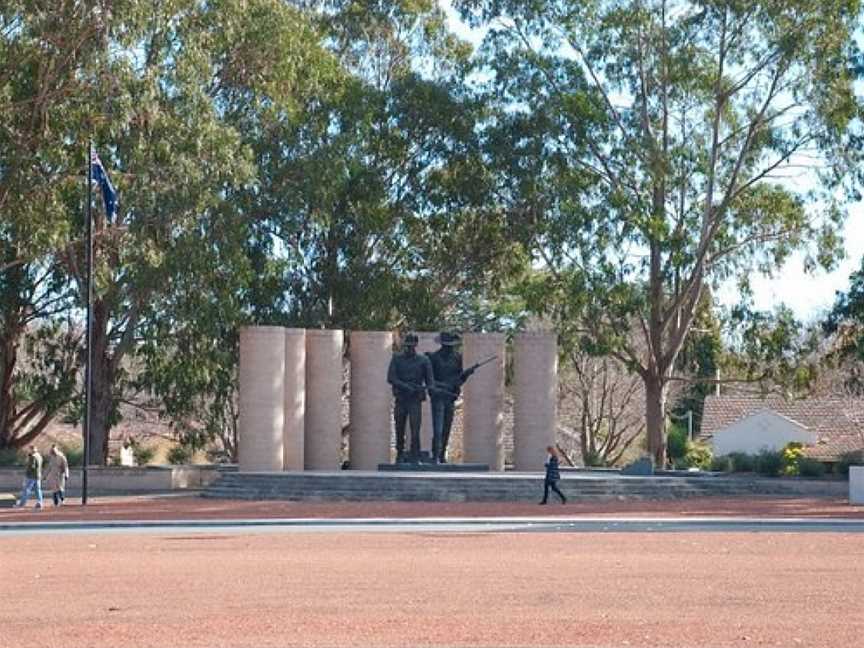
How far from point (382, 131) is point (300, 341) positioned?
39.5 feet

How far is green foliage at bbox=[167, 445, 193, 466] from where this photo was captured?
62266 mm

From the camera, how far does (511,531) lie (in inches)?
1288

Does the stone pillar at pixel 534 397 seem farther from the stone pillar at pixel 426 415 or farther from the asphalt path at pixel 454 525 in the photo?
the asphalt path at pixel 454 525

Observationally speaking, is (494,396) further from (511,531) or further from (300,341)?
(511,531)

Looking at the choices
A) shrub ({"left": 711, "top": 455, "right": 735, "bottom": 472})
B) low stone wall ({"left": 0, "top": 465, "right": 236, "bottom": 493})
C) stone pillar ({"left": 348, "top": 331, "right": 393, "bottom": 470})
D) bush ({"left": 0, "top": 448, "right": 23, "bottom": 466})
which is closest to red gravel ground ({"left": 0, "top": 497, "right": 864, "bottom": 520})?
low stone wall ({"left": 0, "top": 465, "right": 236, "bottom": 493})

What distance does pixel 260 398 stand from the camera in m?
46.5

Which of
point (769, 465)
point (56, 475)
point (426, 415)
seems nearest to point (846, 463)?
point (769, 465)

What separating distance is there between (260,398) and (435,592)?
26.2 metres

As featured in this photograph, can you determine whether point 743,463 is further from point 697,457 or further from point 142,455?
point 142,455

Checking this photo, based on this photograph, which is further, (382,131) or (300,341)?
(382,131)

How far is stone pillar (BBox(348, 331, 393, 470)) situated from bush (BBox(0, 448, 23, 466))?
400 inches

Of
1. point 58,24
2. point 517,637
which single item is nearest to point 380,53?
point 58,24

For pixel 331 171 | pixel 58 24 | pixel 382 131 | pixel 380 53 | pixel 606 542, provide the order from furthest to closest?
pixel 380 53
pixel 382 131
pixel 331 171
pixel 58 24
pixel 606 542

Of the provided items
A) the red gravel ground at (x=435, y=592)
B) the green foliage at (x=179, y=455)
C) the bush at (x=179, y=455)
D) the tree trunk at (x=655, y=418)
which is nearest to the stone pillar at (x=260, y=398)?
the tree trunk at (x=655, y=418)
